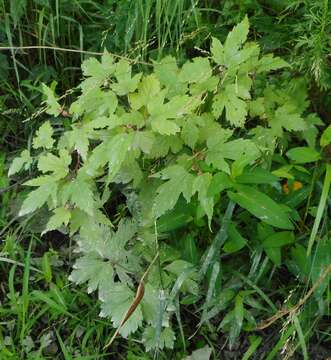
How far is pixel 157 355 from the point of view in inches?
73.1

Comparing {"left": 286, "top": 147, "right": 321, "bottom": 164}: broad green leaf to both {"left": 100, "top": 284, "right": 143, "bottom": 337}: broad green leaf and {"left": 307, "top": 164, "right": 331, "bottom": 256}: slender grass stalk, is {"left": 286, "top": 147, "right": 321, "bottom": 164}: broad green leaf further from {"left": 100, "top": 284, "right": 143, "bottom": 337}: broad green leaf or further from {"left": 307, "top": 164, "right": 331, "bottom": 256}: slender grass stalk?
{"left": 100, "top": 284, "right": 143, "bottom": 337}: broad green leaf

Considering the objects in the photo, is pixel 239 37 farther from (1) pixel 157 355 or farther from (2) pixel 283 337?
(1) pixel 157 355

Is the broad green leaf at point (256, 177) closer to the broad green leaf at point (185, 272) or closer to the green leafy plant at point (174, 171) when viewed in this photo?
the green leafy plant at point (174, 171)

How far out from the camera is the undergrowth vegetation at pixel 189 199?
1.69 meters

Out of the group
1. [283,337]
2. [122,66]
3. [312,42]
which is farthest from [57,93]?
[283,337]

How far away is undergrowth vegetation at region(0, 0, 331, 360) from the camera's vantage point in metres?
1.69

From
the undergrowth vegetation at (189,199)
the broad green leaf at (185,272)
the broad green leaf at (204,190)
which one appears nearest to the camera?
the broad green leaf at (204,190)

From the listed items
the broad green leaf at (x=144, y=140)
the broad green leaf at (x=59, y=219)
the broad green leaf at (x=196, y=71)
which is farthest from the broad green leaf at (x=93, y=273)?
the broad green leaf at (x=196, y=71)

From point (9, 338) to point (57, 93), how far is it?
1.00 meters

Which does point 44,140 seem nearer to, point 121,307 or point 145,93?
point 145,93

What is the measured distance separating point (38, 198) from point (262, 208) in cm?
65

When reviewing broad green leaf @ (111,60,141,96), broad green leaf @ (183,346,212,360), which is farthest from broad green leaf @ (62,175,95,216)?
broad green leaf @ (183,346,212,360)

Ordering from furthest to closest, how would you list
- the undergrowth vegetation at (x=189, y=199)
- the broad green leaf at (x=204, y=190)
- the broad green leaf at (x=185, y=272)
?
1. the broad green leaf at (x=185, y=272)
2. the undergrowth vegetation at (x=189, y=199)
3. the broad green leaf at (x=204, y=190)

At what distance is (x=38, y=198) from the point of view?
1.72 m
